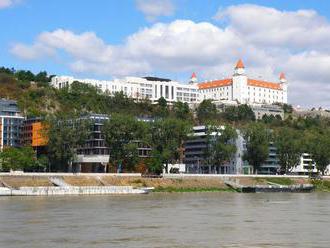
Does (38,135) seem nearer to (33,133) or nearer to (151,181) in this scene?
(33,133)

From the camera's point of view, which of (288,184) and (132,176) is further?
(288,184)

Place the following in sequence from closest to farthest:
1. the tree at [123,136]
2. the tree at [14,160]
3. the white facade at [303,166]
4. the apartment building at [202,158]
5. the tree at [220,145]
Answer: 1. the tree at [14,160]
2. the tree at [123,136]
3. the tree at [220,145]
4. the apartment building at [202,158]
5. the white facade at [303,166]

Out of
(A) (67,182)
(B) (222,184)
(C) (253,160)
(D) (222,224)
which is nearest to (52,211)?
(D) (222,224)

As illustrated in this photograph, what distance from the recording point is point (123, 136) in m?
133

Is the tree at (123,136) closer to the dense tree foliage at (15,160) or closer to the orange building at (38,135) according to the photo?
the orange building at (38,135)

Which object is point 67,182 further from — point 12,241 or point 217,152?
point 12,241

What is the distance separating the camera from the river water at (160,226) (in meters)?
41.0

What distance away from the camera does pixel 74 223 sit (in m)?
52.0

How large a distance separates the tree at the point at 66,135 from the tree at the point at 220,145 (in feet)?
98.2

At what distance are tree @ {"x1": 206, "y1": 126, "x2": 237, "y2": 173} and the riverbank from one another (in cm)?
1008

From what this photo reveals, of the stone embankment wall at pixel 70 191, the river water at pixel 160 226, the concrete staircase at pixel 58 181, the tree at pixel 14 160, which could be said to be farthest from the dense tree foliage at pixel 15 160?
the river water at pixel 160 226

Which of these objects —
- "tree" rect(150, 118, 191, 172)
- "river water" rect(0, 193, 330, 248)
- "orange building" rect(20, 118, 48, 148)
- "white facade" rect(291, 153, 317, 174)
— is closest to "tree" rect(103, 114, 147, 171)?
"tree" rect(150, 118, 191, 172)

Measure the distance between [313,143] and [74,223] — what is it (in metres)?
115

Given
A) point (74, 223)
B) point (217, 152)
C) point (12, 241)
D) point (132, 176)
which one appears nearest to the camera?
point (12, 241)
